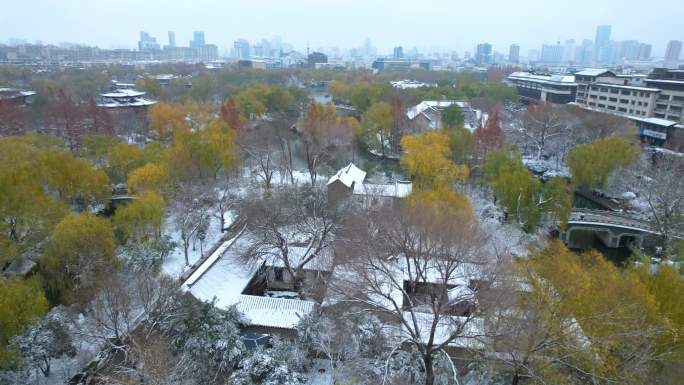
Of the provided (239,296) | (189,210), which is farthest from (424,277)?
(189,210)

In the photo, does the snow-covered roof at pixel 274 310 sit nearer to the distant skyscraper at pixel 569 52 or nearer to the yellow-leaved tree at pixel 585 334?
the yellow-leaved tree at pixel 585 334

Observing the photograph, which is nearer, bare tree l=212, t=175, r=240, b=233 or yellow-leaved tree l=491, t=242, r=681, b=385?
yellow-leaved tree l=491, t=242, r=681, b=385

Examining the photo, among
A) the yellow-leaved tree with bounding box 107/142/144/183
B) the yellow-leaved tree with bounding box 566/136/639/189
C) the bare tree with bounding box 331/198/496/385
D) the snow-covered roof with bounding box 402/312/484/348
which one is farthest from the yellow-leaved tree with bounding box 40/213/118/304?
the yellow-leaved tree with bounding box 566/136/639/189

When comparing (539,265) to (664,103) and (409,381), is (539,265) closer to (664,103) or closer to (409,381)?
(409,381)

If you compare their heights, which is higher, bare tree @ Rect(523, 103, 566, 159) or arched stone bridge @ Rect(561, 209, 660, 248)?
bare tree @ Rect(523, 103, 566, 159)

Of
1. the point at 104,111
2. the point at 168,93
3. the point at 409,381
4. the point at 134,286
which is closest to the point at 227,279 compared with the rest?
the point at 134,286

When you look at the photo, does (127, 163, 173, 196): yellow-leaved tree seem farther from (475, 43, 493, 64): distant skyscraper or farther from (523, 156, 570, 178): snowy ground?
(475, 43, 493, 64): distant skyscraper
